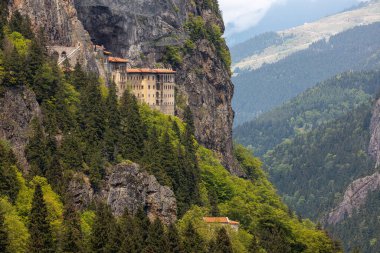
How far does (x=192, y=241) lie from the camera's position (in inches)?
4336

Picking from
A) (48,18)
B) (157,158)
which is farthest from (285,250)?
(48,18)

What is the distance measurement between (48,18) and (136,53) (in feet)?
74.5

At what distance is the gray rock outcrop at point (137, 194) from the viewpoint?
4668 inches

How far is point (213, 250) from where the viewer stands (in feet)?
356

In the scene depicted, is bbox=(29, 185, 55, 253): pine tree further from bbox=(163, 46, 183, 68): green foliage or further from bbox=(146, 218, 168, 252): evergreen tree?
bbox=(163, 46, 183, 68): green foliage

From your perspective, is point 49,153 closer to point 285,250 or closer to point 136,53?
point 285,250

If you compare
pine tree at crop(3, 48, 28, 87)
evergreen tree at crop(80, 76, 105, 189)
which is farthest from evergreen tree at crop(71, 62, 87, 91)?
Result: pine tree at crop(3, 48, 28, 87)

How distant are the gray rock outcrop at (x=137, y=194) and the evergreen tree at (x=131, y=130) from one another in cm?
397

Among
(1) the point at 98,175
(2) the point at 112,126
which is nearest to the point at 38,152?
(1) the point at 98,175

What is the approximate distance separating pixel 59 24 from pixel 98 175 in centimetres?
2750

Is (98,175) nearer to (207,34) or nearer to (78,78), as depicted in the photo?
(78,78)

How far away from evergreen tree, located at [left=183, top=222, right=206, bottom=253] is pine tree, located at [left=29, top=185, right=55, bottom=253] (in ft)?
49.8

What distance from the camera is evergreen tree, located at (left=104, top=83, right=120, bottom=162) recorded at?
409ft

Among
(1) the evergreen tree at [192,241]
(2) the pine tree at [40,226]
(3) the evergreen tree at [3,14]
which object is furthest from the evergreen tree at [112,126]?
(2) the pine tree at [40,226]
